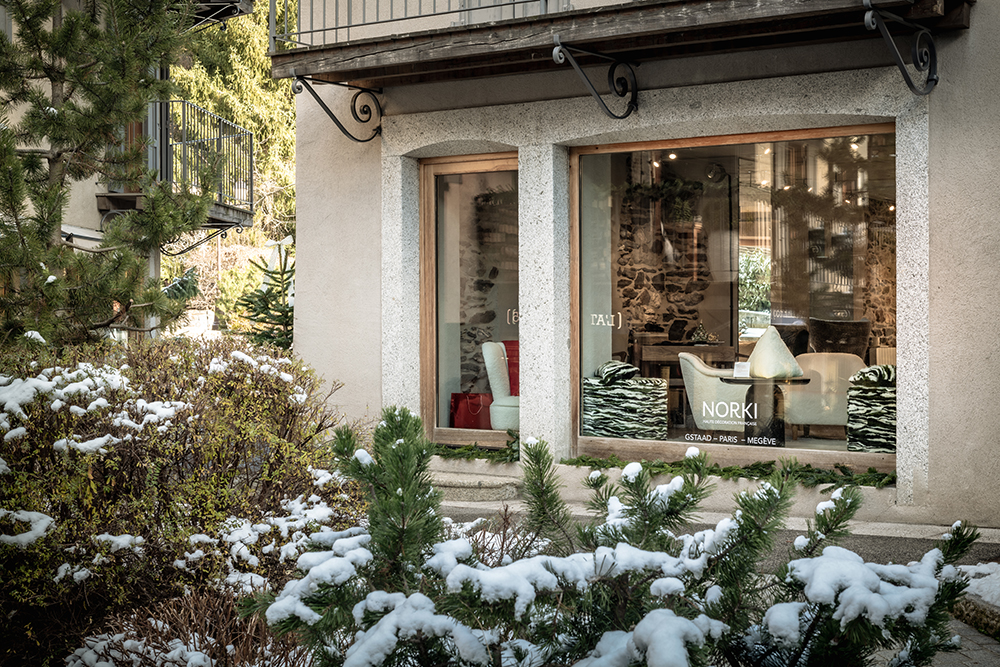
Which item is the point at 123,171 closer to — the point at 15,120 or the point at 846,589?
the point at 15,120

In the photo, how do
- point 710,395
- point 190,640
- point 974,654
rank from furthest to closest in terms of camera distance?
point 710,395 < point 974,654 < point 190,640

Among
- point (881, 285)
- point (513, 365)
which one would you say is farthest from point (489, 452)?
point (881, 285)

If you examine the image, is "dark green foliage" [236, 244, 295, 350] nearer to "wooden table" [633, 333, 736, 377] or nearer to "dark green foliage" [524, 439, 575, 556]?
"wooden table" [633, 333, 736, 377]

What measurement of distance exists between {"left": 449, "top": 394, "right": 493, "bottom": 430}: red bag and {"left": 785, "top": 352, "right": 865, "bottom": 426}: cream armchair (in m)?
2.66

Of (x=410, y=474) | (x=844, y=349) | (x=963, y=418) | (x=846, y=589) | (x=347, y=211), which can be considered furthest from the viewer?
(x=347, y=211)

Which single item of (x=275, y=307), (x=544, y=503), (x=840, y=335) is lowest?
(x=544, y=503)

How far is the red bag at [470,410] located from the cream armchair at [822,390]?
266cm

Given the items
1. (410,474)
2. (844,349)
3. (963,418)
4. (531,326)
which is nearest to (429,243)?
(531,326)

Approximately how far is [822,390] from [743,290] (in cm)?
103

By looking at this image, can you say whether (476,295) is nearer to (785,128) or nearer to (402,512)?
(785,128)

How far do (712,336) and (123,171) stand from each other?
506cm

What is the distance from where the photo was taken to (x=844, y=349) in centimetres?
743

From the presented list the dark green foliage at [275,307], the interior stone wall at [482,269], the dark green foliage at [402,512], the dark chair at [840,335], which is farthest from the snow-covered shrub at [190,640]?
the dark green foliage at [275,307]

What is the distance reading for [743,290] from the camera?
7809mm
